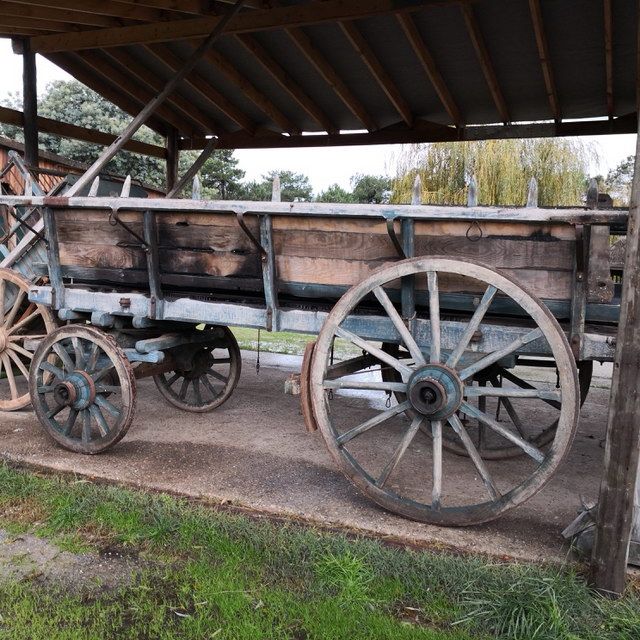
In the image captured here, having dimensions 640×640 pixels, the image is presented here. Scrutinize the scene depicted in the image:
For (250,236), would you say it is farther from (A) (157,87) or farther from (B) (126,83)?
(B) (126,83)

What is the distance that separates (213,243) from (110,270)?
985mm

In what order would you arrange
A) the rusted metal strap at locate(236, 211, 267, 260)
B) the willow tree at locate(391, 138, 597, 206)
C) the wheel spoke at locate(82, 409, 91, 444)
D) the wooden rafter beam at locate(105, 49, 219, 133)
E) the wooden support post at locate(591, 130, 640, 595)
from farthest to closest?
the willow tree at locate(391, 138, 597, 206) → the wooden rafter beam at locate(105, 49, 219, 133) → the wheel spoke at locate(82, 409, 91, 444) → the rusted metal strap at locate(236, 211, 267, 260) → the wooden support post at locate(591, 130, 640, 595)

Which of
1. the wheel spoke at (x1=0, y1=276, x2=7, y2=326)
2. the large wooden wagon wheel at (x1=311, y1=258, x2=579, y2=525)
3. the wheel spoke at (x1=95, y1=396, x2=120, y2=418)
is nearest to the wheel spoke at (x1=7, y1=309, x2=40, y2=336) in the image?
the wheel spoke at (x1=0, y1=276, x2=7, y2=326)

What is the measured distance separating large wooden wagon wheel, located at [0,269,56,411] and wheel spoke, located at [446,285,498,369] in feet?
11.7

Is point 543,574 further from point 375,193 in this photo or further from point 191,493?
point 375,193

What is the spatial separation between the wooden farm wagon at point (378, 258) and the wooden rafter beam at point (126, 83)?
37 mm

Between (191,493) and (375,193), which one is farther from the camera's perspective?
(375,193)

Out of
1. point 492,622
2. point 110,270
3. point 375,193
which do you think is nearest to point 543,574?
point 492,622

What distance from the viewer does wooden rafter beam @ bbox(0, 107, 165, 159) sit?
7699mm

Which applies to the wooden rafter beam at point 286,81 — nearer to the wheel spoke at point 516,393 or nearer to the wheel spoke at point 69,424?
the wheel spoke at point 69,424

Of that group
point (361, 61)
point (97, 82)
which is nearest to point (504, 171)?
point (361, 61)

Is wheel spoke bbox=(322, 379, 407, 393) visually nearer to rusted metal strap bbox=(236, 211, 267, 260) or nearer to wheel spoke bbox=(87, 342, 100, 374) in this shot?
rusted metal strap bbox=(236, 211, 267, 260)

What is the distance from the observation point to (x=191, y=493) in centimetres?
380

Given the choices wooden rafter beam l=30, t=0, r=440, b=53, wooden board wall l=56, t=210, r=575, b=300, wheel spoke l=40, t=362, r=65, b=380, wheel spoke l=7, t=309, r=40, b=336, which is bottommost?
wheel spoke l=40, t=362, r=65, b=380
